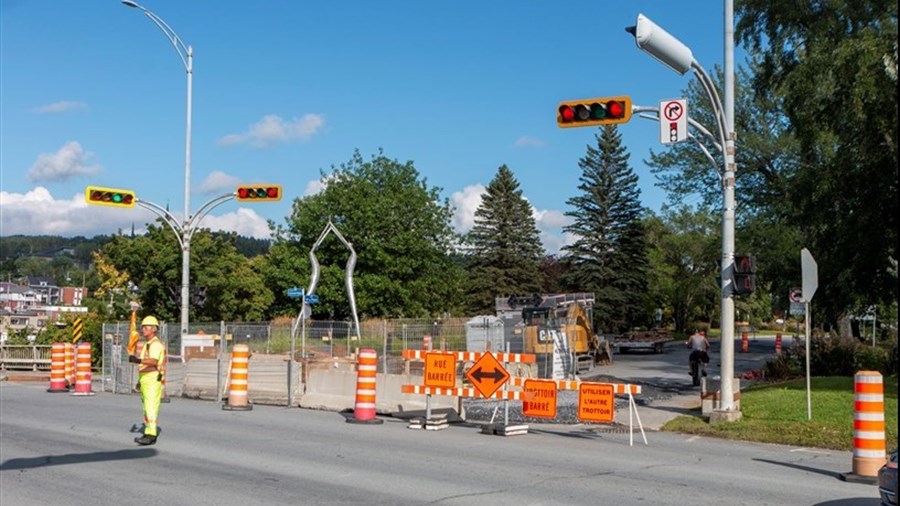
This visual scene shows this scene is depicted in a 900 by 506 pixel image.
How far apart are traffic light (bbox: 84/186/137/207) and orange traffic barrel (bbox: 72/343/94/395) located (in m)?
7.16

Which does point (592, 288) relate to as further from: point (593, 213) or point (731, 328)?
point (731, 328)

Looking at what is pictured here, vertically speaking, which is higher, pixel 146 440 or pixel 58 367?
pixel 58 367

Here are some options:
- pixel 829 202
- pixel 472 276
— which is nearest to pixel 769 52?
pixel 829 202

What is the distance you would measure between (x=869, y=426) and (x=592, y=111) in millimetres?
7473

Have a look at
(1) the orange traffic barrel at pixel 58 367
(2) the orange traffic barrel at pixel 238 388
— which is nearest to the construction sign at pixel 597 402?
(2) the orange traffic barrel at pixel 238 388

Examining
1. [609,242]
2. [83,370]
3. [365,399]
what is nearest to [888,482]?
[365,399]

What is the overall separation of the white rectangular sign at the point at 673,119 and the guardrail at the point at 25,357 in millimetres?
38475

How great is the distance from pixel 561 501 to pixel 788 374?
21642 mm

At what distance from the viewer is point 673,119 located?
56.3 feet

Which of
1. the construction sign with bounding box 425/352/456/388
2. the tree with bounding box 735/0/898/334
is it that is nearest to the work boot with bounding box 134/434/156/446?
the construction sign with bounding box 425/352/456/388

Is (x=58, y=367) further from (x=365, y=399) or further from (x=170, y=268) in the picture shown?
(x=170, y=268)

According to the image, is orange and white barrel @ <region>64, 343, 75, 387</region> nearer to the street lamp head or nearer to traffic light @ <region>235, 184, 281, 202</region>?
traffic light @ <region>235, 184, 281, 202</region>

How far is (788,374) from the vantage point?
29.1 metres

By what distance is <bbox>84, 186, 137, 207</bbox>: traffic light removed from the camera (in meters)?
30.5
